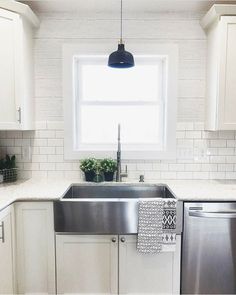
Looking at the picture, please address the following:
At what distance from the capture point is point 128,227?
1.94 metres

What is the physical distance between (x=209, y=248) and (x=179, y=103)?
136 centimetres

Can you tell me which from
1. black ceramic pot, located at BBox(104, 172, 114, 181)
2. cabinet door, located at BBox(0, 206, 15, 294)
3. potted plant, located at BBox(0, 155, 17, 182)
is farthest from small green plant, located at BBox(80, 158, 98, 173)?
cabinet door, located at BBox(0, 206, 15, 294)

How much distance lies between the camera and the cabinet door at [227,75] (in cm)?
221

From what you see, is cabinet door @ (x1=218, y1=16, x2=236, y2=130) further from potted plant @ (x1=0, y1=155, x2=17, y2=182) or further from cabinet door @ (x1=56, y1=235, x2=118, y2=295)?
potted plant @ (x1=0, y1=155, x2=17, y2=182)

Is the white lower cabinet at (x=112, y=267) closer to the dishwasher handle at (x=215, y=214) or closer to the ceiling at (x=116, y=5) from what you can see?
the dishwasher handle at (x=215, y=214)

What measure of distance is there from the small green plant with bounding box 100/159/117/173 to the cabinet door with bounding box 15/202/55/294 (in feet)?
2.20

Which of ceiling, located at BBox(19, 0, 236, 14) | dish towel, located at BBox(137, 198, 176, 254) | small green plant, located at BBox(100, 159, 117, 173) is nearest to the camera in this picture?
dish towel, located at BBox(137, 198, 176, 254)

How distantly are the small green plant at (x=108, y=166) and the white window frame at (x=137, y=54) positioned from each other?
0.15 metres

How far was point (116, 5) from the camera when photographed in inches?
94.9

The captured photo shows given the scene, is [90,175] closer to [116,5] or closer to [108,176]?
[108,176]

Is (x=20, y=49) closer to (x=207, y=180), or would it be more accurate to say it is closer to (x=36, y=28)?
(x=36, y=28)

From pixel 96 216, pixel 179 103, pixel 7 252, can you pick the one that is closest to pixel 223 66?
pixel 179 103

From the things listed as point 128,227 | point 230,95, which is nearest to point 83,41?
point 230,95

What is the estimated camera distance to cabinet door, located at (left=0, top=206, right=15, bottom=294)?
1.74 metres
